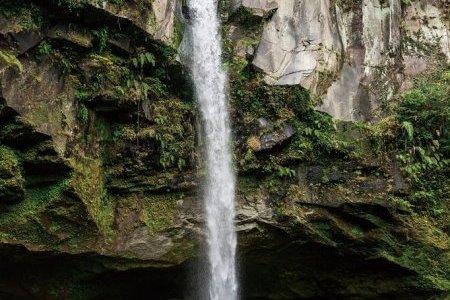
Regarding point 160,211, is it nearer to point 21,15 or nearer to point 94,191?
point 94,191

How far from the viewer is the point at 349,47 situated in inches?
382

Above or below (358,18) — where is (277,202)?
below

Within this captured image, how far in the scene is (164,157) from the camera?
7.83 metres

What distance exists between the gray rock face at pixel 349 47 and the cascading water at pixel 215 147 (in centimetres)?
100

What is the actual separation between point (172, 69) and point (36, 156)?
2.97 m

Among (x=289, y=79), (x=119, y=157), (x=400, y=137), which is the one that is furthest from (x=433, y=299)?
(x=119, y=157)

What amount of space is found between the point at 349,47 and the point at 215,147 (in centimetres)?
409

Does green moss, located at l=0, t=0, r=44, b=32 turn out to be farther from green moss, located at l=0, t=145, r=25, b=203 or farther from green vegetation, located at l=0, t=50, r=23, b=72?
green moss, located at l=0, t=145, r=25, b=203

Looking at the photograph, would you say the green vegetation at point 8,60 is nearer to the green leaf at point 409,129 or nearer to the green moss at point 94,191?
the green moss at point 94,191

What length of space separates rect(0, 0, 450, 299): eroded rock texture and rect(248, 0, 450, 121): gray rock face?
2.0 inches

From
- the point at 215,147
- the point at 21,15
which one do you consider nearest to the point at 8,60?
the point at 21,15

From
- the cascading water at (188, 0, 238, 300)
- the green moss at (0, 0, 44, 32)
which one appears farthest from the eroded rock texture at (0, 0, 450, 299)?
the cascading water at (188, 0, 238, 300)

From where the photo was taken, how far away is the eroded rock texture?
6629 mm

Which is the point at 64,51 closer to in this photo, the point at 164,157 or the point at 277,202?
the point at 164,157
